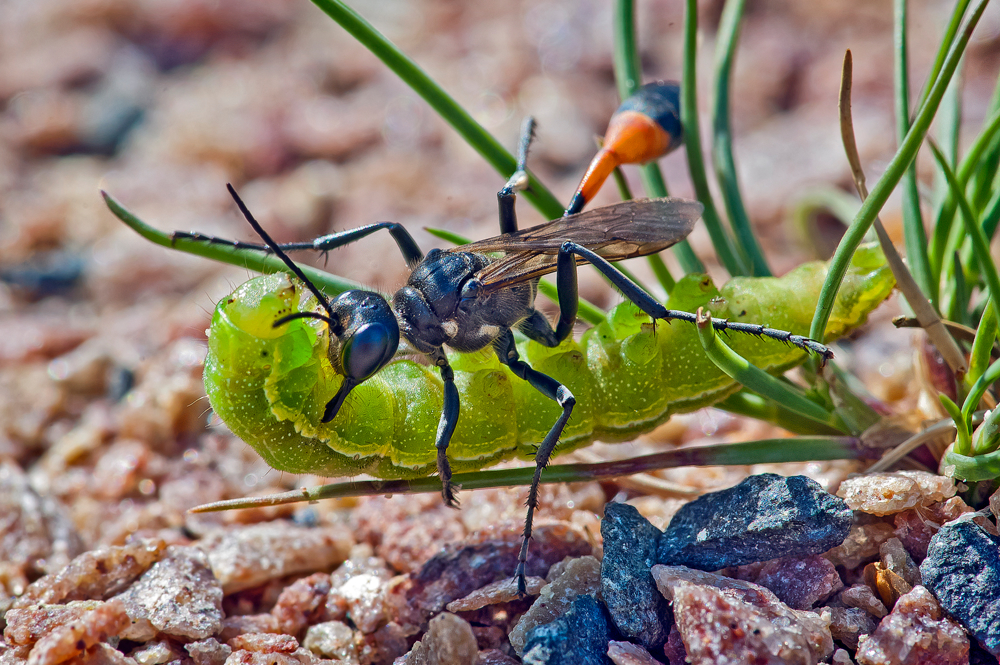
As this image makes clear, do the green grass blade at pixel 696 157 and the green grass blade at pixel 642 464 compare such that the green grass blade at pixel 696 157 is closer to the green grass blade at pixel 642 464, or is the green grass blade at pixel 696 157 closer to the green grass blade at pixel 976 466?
the green grass blade at pixel 642 464

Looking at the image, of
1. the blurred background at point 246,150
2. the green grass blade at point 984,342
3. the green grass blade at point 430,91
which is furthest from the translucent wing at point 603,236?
the blurred background at point 246,150

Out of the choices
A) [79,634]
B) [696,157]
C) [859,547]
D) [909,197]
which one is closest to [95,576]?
[79,634]

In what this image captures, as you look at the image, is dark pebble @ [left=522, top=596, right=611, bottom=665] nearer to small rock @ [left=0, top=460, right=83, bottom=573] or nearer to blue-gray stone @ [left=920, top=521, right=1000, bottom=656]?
blue-gray stone @ [left=920, top=521, right=1000, bottom=656]

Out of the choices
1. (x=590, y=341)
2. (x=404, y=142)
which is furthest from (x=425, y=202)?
(x=590, y=341)

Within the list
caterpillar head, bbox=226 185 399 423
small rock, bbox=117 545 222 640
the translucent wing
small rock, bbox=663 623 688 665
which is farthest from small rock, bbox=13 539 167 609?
small rock, bbox=663 623 688 665

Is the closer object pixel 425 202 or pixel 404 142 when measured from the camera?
pixel 425 202

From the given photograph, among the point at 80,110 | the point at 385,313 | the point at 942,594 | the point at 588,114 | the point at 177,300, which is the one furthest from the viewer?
the point at 80,110

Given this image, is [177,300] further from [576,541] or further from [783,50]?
[783,50]
